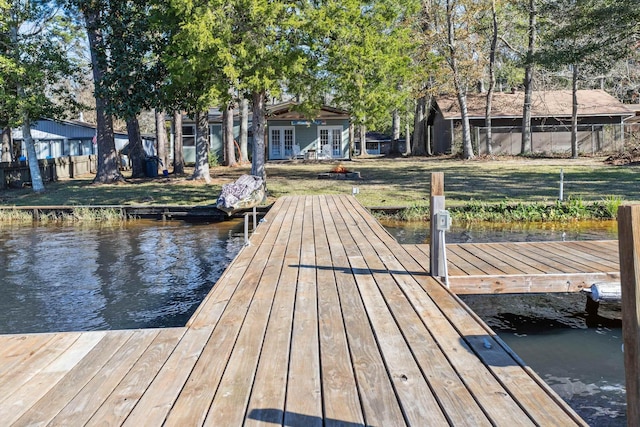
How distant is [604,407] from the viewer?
4406 millimetres

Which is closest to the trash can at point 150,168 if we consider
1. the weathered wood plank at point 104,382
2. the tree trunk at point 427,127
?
the tree trunk at point 427,127

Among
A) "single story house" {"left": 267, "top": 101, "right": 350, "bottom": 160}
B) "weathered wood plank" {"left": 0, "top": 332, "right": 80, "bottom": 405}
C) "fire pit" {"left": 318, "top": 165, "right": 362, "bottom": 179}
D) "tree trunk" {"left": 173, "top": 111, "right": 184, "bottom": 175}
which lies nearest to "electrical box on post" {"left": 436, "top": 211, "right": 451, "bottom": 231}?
"weathered wood plank" {"left": 0, "top": 332, "right": 80, "bottom": 405}

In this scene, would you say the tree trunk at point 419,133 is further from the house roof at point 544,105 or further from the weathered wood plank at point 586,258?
the weathered wood plank at point 586,258

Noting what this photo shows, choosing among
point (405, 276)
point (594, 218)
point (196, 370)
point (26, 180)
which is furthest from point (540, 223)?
point (26, 180)

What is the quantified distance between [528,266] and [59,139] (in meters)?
30.6

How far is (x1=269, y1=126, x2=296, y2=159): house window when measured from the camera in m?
32.7

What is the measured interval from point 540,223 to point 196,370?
10699 mm

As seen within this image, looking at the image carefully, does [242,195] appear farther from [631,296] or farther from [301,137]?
[301,137]

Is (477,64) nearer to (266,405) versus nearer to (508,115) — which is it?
(508,115)

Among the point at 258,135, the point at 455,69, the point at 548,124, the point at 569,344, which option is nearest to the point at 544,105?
the point at 548,124

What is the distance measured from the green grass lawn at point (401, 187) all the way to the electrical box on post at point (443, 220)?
8661 millimetres

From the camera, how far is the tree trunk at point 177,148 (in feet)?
78.4

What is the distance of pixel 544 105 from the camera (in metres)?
29.6

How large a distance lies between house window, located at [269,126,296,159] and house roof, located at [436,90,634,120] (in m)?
8.81
